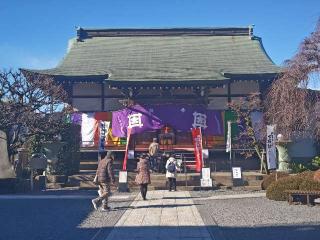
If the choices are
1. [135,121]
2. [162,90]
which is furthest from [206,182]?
[162,90]

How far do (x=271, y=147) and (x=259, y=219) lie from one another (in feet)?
22.9

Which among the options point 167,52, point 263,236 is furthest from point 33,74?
point 263,236

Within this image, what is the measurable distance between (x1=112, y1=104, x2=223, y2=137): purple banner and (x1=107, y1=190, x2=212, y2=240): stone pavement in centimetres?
730

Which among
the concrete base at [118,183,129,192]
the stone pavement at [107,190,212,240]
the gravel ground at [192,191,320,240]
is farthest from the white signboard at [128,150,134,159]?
the gravel ground at [192,191,320,240]

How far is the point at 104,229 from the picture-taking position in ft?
28.6

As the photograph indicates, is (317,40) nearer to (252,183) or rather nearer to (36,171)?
(252,183)

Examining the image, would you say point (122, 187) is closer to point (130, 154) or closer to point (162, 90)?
point (130, 154)

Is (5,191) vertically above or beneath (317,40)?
beneath

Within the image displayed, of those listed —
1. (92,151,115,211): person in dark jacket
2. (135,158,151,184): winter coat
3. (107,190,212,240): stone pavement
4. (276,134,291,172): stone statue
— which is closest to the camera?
(107,190,212,240): stone pavement

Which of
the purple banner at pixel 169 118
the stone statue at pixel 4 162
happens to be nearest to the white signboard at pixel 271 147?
the purple banner at pixel 169 118

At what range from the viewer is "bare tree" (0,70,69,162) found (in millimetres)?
16562

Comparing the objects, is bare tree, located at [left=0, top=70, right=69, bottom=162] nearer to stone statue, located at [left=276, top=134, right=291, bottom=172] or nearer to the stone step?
the stone step

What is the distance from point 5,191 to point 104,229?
7.95 metres

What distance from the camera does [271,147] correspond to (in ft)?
53.3
